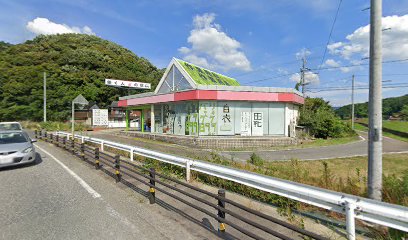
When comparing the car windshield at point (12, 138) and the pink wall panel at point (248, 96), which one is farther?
the pink wall panel at point (248, 96)

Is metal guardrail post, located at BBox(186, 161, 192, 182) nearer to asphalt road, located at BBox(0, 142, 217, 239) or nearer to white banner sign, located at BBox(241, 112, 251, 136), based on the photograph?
asphalt road, located at BBox(0, 142, 217, 239)

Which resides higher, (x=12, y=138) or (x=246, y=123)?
(x=246, y=123)

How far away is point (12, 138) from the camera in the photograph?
31.4 ft

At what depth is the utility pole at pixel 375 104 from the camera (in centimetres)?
416

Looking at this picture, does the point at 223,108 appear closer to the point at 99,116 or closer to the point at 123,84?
the point at 99,116

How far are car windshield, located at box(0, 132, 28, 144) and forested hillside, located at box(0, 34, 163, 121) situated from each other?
42.7m

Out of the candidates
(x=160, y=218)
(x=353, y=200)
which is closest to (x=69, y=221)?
(x=160, y=218)

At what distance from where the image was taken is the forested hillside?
45531 mm

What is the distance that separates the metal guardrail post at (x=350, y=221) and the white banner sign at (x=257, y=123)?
56.2 feet

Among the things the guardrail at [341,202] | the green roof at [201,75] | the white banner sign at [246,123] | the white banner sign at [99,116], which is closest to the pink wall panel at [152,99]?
the green roof at [201,75]

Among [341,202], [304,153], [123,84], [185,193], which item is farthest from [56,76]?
[341,202]

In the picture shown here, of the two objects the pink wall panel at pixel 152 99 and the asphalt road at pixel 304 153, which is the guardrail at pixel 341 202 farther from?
the pink wall panel at pixel 152 99

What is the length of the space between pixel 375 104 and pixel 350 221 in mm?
2441

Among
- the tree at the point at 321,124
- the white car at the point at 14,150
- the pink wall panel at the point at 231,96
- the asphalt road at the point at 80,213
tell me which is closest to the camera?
the asphalt road at the point at 80,213
